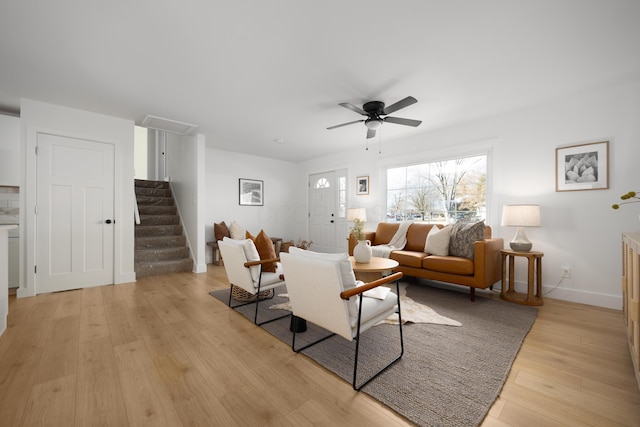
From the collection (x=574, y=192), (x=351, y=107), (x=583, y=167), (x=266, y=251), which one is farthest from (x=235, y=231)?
(x=583, y=167)

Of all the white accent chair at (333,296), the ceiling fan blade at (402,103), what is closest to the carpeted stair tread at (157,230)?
the white accent chair at (333,296)

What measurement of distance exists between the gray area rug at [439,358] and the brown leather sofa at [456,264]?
358mm

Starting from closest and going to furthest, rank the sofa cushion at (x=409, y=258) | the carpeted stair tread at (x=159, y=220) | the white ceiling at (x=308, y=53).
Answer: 1. the white ceiling at (x=308, y=53)
2. the sofa cushion at (x=409, y=258)
3. the carpeted stair tread at (x=159, y=220)

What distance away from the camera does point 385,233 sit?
183 inches

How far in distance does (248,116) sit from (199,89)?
903 mm

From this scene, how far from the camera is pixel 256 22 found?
1.96m

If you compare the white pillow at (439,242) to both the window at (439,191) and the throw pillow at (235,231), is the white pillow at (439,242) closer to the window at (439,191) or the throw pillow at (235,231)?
the window at (439,191)

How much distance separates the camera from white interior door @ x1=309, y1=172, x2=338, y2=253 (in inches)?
247

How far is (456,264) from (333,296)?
90.6 inches

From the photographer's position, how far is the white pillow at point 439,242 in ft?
12.0

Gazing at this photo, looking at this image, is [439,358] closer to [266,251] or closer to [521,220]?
[266,251]

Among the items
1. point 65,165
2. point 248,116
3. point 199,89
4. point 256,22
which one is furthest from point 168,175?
point 256,22

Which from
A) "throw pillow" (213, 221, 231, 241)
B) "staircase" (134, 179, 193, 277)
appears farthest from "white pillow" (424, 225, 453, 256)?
"staircase" (134, 179, 193, 277)

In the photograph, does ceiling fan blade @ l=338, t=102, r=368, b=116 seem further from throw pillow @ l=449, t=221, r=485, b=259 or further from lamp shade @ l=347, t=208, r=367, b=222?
lamp shade @ l=347, t=208, r=367, b=222
